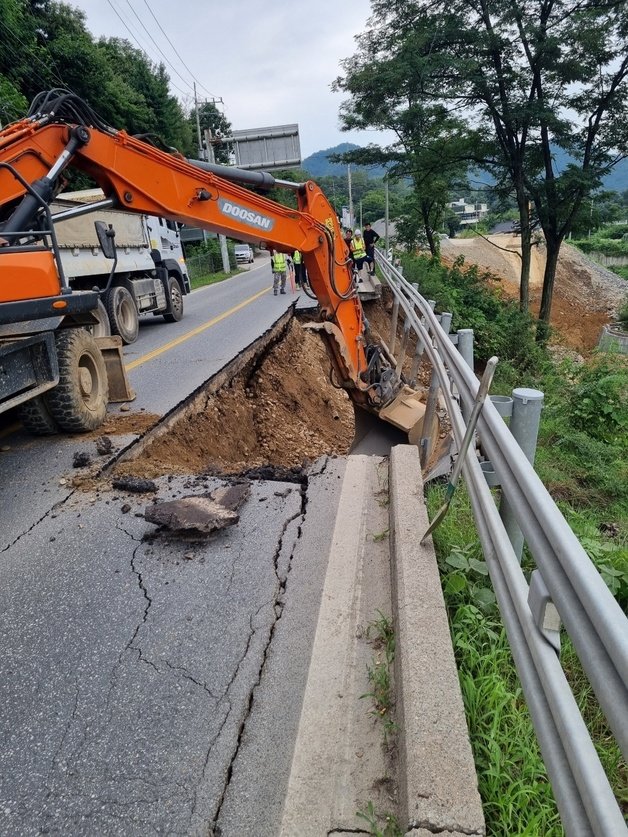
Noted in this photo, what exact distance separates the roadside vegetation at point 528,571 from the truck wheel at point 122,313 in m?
8.02

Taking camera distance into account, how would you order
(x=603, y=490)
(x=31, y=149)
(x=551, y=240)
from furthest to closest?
(x=551, y=240) → (x=603, y=490) → (x=31, y=149)

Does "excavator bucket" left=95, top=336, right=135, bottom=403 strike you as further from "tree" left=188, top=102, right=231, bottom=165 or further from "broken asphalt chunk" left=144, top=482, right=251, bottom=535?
"tree" left=188, top=102, right=231, bottom=165

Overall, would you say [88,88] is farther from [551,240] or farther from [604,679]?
[604,679]

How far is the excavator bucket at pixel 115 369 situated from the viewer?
6.33 meters

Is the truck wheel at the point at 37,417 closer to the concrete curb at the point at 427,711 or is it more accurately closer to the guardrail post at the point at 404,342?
the concrete curb at the point at 427,711

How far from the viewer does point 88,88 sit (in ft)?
84.1

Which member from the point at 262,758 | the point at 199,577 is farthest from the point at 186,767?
the point at 199,577

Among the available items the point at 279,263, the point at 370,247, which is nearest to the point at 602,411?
the point at 279,263

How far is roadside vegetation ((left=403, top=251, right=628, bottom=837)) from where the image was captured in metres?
1.74

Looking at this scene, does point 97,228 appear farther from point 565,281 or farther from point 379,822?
point 565,281

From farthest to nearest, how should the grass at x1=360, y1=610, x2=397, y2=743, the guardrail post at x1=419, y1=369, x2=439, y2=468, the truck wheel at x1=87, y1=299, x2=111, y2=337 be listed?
the truck wheel at x1=87, y1=299, x2=111, y2=337 → the guardrail post at x1=419, y1=369, x2=439, y2=468 → the grass at x1=360, y1=610, x2=397, y2=743

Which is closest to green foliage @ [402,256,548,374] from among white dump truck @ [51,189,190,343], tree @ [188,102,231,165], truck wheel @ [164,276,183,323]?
truck wheel @ [164,276,183,323]

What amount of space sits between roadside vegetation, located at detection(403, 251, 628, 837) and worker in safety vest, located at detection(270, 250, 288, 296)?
36.4 ft

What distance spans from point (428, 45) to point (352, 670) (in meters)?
14.6
